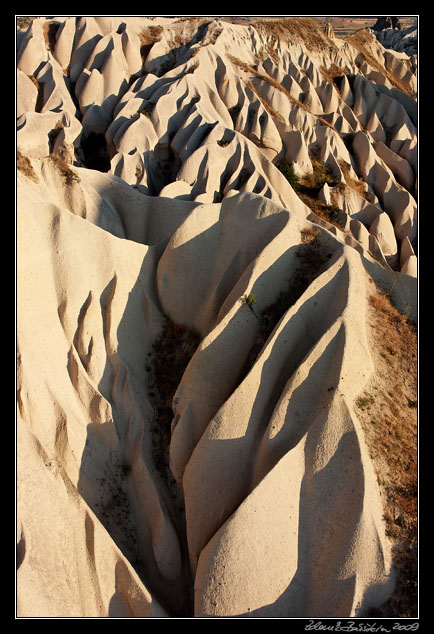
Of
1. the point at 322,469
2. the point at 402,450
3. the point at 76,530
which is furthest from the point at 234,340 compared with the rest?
the point at 76,530

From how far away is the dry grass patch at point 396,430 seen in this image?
24.2 ft

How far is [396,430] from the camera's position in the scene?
855 cm

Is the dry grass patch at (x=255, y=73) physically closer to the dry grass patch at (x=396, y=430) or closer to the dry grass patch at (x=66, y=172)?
the dry grass patch at (x=66, y=172)

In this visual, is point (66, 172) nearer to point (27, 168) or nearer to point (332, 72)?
point (27, 168)

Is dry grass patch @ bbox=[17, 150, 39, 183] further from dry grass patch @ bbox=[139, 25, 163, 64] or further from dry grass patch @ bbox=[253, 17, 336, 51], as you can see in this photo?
dry grass patch @ bbox=[253, 17, 336, 51]

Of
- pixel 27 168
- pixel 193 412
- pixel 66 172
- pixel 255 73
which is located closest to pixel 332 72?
pixel 255 73

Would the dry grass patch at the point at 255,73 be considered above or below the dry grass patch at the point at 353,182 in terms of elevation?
above

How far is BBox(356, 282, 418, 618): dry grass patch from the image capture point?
7.37m

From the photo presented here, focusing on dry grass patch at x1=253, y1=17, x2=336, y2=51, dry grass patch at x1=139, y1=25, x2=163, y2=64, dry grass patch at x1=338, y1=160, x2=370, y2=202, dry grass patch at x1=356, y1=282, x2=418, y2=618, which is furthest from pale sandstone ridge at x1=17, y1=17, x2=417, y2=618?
dry grass patch at x1=253, y1=17, x2=336, y2=51

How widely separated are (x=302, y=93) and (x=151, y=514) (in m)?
36.4

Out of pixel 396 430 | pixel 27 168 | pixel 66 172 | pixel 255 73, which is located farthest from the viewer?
pixel 255 73

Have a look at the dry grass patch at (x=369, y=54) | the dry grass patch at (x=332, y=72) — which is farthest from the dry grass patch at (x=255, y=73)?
the dry grass patch at (x=369, y=54)
